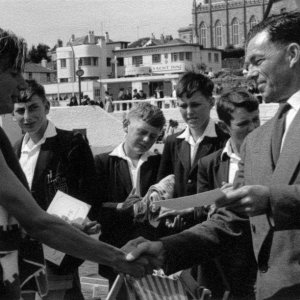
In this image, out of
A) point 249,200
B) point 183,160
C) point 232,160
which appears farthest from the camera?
point 183,160

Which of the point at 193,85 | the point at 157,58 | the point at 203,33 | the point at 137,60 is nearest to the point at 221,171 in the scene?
the point at 193,85

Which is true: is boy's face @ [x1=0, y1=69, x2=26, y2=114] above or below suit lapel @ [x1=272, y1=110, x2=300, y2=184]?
above

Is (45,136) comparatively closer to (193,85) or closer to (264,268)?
(193,85)

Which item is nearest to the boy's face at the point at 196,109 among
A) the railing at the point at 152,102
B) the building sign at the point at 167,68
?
the railing at the point at 152,102

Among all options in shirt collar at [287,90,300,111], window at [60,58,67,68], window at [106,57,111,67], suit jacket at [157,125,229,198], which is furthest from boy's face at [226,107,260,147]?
window at [106,57,111,67]

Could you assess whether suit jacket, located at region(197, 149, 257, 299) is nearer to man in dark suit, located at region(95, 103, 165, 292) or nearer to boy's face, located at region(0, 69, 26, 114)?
man in dark suit, located at region(95, 103, 165, 292)

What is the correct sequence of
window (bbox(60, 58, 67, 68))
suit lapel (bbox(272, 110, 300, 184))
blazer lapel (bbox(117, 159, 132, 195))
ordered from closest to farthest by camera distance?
suit lapel (bbox(272, 110, 300, 184))
blazer lapel (bbox(117, 159, 132, 195))
window (bbox(60, 58, 67, 68))

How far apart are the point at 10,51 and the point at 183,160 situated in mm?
2499

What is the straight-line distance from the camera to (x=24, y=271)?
3020 mm

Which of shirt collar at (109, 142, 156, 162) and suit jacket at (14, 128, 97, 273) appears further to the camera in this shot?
shirt collar at (109, 142, 156, 162)

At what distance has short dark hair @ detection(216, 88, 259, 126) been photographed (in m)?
5.02

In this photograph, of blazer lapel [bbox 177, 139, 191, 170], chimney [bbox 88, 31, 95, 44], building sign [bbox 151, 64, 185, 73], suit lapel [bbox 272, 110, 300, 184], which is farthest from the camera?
chimney [bbox 88, 31, 95, 44]

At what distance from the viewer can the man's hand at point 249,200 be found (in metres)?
2.65

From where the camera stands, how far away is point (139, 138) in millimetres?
5273
